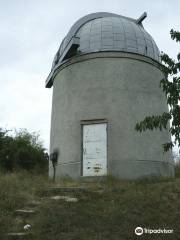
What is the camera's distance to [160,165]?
13.5m

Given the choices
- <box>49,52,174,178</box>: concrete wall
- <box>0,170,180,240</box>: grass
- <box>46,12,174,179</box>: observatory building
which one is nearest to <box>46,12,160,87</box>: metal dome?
<box>46,12,174,179</box>: observatory building

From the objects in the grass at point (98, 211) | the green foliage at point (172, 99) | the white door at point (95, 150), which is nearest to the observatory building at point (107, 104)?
the white door at point (95, 150)

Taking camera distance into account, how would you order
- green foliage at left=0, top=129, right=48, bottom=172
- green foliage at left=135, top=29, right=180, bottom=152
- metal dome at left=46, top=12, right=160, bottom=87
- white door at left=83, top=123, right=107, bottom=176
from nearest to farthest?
1. green foliage at left=135, top=29, right=180, bottom=152
2. white door at left=83, top=123, right=107, bottom=176
3. metal dome at left=46, top=12, right=160, bottom=87
4. green foliage at left=0, top=129, right=48, bottom=172

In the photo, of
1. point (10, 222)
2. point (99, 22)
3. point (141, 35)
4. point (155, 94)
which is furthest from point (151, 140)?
point (10, 222)

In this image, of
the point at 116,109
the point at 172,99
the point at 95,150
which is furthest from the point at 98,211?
the point at 116,109

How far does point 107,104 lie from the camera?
13539mm

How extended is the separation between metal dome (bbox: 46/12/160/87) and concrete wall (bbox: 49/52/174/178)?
12.1 inches

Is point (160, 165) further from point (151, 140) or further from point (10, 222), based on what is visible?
point (10, 222)

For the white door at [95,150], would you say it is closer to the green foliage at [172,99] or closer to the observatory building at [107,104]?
the observatory building at [107,104]

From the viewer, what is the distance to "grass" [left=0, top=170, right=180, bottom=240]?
690 cm

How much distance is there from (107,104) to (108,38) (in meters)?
2.72

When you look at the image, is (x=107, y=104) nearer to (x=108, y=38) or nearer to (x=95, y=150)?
(x=95, y=150)

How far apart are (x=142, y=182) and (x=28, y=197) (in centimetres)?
412

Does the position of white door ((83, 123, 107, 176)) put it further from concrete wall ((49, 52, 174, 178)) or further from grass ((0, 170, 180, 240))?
grass ((0, 170, 180, 240))
